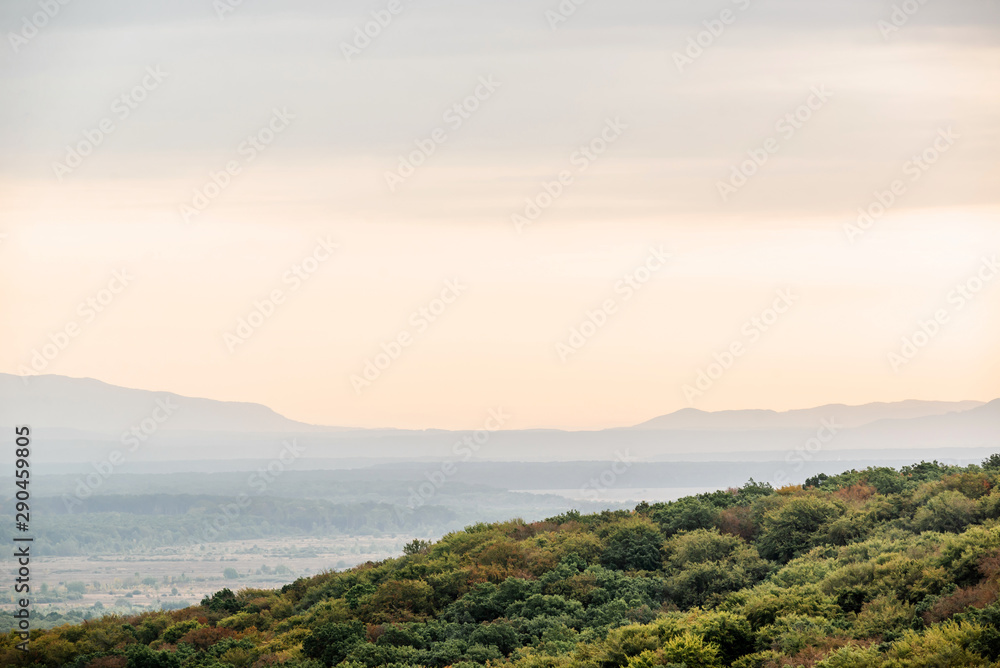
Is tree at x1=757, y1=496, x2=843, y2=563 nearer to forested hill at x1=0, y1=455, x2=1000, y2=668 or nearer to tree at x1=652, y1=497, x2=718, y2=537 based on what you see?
forested hill at x1=0, y1=455, x2=1000, y2=668

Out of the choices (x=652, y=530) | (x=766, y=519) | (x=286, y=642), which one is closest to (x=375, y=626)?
(x=286, y=642)

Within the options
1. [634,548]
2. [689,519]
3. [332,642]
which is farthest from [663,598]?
[332,642]

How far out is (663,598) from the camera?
28.5 meters

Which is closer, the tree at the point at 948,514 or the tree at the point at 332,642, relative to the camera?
the tree at the point at 948,514

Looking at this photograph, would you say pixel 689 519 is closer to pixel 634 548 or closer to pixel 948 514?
pixel 634 548

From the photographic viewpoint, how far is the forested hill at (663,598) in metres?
21.2

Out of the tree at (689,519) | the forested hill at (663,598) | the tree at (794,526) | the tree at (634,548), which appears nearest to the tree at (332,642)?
the forested hill at (663,598)

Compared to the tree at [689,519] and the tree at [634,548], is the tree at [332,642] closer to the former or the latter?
the tree at [634,548]

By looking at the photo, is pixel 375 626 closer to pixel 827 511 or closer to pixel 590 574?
pixel 590 574

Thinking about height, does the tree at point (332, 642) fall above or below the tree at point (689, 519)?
below

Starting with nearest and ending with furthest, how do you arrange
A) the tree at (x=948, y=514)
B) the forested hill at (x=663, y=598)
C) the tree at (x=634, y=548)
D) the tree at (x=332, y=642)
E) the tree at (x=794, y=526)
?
the forested hill at (x=663, y=598) < the tree at (x=948, y=514) < the tree at (x=332, y=642) < the tree at (x=794, y=526) < the tree at (x=634, y=548)

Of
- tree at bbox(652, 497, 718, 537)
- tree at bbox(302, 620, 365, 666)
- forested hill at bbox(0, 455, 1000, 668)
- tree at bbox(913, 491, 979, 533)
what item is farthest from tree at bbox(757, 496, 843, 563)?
tree at bbox(302, 620, 365, 666)

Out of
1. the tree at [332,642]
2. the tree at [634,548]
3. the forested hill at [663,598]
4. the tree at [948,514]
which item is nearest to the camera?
the forested hill at [663,598]

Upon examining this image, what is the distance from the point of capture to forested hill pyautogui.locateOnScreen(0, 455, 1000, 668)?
21.2 meters
